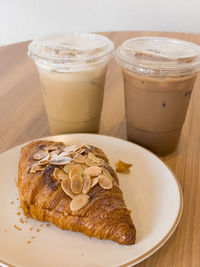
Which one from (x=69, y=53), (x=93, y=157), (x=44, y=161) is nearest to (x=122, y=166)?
(x=93, y=157)

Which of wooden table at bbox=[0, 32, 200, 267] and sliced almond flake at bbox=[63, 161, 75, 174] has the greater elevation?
sliced almond flake at bbox=[63, 161, 75, 174]

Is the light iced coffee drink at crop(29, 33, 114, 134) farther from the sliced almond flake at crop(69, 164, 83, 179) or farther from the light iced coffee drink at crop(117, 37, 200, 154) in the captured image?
the sliced almond flake at crop(69, 164, 83, 179)

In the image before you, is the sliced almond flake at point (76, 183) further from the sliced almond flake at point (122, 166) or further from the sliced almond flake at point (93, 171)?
the sliced almond flake at point (122, 166)

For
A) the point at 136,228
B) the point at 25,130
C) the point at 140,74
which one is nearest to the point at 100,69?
the point at 140,74

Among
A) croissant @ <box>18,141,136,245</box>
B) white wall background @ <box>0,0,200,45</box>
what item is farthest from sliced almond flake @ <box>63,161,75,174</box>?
white wall background @ <box>0,0,200,45</box>

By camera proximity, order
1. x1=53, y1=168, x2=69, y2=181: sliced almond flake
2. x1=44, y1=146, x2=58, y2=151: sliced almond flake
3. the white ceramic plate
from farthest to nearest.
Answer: x1=44, y1=146, x2=58, y2=151: sliced almond flake
x1=53, y1=168, x2=69, y2=181: sliced almond flake
the white ceramic plate

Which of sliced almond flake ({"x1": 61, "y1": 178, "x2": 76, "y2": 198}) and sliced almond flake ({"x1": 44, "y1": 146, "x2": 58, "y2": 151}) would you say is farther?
sliced almond flake ({"x1": 44, "y1": 146, "x2": 58, "y2": 151})

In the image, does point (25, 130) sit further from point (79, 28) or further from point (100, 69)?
point (79, 28)
